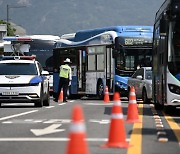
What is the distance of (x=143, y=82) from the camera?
29.3 m

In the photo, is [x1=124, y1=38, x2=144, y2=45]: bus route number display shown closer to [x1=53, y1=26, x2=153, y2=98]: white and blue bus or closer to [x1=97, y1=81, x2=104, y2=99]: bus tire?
[x1=53, y1=26, x2=153, y2=98]: white and blue bus

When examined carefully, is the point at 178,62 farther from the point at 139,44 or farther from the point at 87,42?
the point at 87,42

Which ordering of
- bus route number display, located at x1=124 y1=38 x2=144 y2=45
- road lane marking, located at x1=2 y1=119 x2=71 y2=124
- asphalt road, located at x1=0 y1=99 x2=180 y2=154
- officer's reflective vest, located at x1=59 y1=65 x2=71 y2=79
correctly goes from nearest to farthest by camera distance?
asphalt road, located at x1=0 y1=99 x2=180 y2=154
road lane marking, located at x1=2 y1=119 x2=71 y2=124
officer's reflective vest, located at x1=59 y1=65 x2=71 y2=79
bus route number display, located at x1=124 y1=38 x2=144 y2=45

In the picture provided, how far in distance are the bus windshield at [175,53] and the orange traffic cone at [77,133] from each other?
1196cm

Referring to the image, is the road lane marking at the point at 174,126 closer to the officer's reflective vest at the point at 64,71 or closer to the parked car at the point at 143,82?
the parked car at the point at 143,82

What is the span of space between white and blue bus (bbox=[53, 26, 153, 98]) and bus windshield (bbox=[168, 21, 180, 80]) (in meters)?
12.9

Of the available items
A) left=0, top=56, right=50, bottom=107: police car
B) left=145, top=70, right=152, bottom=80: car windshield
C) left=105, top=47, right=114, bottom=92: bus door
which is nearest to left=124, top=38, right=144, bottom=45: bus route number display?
left=105, top=47, right=114, bottom=92: bus door

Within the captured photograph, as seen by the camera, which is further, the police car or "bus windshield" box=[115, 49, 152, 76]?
"bus windshield" box=[115, 49, 152, 76]

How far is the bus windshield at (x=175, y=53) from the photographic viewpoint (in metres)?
19.4

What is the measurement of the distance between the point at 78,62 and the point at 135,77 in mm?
6229

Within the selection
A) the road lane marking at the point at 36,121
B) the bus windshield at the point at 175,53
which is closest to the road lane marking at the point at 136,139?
the road lane marking at the point at 36,121

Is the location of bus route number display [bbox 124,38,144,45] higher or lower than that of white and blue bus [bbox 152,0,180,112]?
higher

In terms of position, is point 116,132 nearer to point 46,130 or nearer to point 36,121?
point 46,130

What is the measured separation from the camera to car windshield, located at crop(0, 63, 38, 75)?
2439 centimetres
